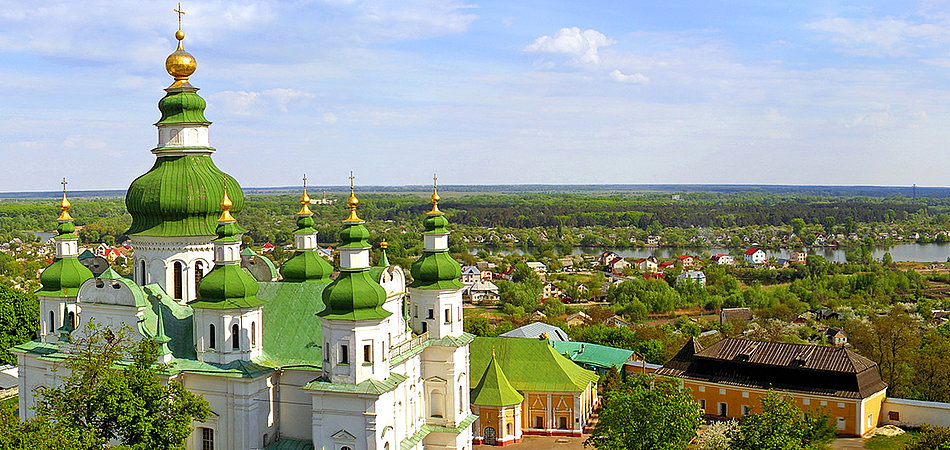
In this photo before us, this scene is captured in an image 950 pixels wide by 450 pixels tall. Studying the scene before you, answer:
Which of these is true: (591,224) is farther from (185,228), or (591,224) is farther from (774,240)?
(185,228)

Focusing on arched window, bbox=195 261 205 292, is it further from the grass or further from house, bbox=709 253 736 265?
house, bbox=709 253 736 265

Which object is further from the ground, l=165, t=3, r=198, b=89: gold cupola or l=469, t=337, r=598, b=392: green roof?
l=165, t=3, r=198, b=89: gold cupola

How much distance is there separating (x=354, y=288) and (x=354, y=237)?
1.11 meters

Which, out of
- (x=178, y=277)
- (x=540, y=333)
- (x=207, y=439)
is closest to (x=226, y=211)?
(x=178, y=277)

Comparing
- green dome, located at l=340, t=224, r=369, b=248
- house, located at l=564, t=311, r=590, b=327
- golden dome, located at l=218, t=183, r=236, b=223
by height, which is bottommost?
house, located at l=564, t=311, r=590, b=327

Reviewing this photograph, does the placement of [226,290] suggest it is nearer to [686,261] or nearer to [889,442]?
[889,442]

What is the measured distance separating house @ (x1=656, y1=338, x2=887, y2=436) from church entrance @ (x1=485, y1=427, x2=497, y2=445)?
6417mm

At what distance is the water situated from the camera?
92.6 m

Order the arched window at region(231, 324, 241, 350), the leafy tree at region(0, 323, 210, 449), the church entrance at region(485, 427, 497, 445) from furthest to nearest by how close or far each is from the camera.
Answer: the church entrance at region(485, 427, 497, 445) < the arched window at region(231, 324, 241, 350) < the leafy tree at region(0, 323, 210, 449)

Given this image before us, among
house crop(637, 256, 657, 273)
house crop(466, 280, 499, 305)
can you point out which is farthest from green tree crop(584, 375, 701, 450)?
house crop(637, 256, 657, 273)

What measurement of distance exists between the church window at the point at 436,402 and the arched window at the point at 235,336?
4614 millimetres

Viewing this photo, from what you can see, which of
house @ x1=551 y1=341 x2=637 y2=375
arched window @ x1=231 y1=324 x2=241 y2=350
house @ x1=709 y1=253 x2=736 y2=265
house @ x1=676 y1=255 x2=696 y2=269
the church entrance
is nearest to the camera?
arched window @ x1=231 y1=324 x2=241 y2=350

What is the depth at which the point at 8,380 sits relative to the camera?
89.7ft

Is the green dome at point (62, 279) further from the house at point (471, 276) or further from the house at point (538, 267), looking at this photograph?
the house at point (538, 267)
